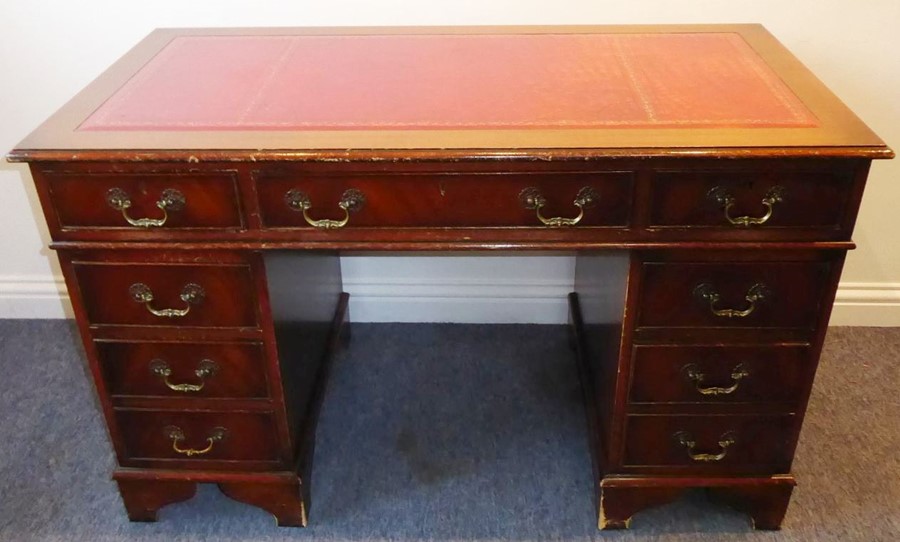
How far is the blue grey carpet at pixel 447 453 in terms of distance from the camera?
5.27 ft

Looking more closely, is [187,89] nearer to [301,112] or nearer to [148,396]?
[301,112]

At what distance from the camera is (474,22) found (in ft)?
6.02

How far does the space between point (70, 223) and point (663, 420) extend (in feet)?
3.33

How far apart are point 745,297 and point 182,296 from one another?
891 mm

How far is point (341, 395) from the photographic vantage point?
1.96 m

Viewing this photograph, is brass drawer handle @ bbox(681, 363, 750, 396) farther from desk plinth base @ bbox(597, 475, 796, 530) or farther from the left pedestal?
the left pedestal

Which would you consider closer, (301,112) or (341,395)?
(301,112)

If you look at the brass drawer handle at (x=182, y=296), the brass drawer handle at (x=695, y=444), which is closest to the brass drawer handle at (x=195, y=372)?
the brass drawer handle at (x=182, y=296)

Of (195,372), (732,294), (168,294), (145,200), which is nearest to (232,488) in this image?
(195,372)

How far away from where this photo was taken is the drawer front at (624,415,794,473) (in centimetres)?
147

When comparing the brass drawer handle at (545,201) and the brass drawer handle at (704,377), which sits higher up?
the brass drawer handle at (545,201)

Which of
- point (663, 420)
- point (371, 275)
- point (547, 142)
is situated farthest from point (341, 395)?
point (547, 142)

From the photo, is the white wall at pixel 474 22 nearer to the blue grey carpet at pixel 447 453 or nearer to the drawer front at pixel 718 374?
the blue grey carpet at pixel 447 453

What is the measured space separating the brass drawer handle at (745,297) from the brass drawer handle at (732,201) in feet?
0.43
